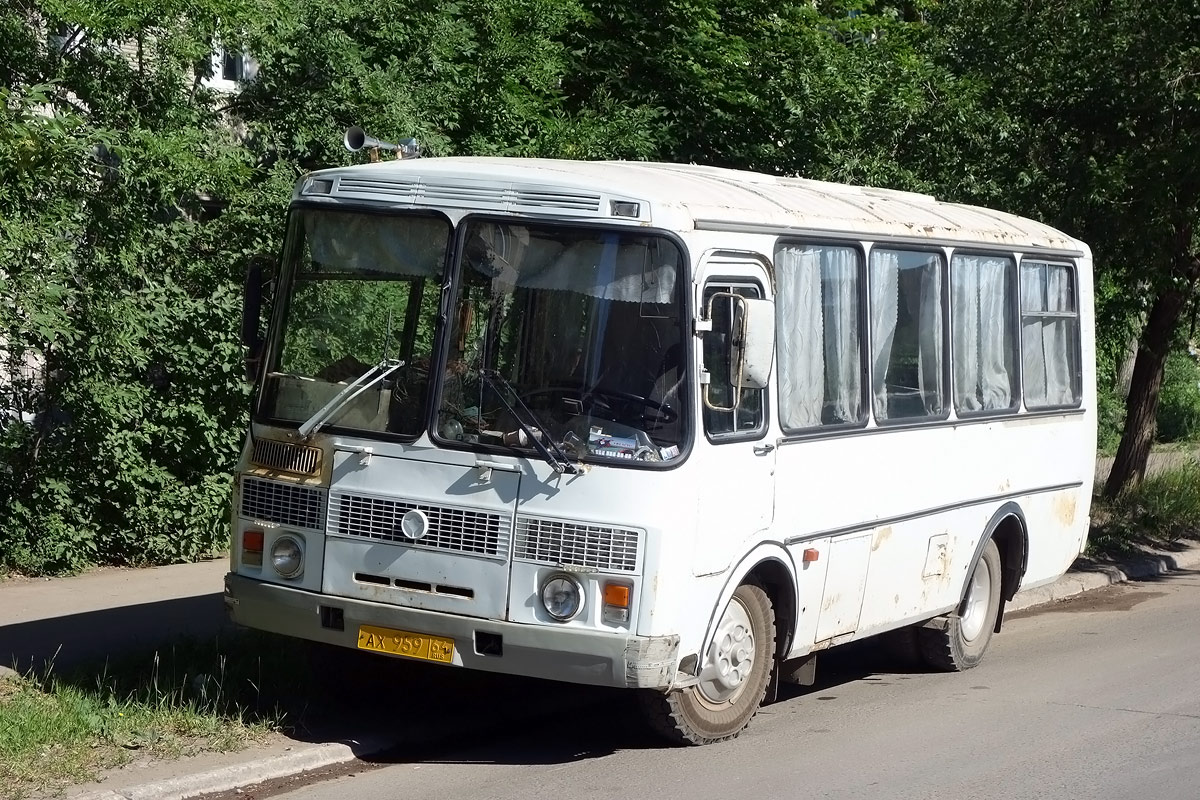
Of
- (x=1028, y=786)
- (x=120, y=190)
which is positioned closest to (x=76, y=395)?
(x=120, y=190)

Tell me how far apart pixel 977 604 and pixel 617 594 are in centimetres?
413

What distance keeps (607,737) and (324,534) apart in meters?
1.81

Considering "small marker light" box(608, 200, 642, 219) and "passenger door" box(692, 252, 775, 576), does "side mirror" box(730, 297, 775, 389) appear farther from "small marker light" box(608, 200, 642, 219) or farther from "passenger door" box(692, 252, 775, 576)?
"small marker light" box(608, 200, 642, 219)

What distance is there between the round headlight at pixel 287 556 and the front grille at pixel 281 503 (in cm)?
9

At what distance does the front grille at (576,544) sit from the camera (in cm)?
683

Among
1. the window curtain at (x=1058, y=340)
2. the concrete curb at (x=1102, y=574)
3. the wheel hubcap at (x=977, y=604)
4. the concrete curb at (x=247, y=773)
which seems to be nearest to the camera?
the concrete curb at (x=247, y=773)

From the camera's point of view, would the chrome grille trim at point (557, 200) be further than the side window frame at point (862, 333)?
No

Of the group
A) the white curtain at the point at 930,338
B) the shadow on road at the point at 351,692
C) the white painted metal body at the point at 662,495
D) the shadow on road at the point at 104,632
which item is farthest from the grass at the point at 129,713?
the white curtain at the point at 930,338

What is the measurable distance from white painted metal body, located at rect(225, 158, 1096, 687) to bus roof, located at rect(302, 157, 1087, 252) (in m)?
0.01

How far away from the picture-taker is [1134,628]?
11.6 m

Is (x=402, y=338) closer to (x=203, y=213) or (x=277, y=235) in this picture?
(x=277, y=235)

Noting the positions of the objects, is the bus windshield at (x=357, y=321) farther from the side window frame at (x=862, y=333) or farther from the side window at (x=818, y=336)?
the side window frame at (x=862, y=333)

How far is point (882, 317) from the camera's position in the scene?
875 centimetres

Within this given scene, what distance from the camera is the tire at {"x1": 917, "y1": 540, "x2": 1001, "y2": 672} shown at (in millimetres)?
9812
